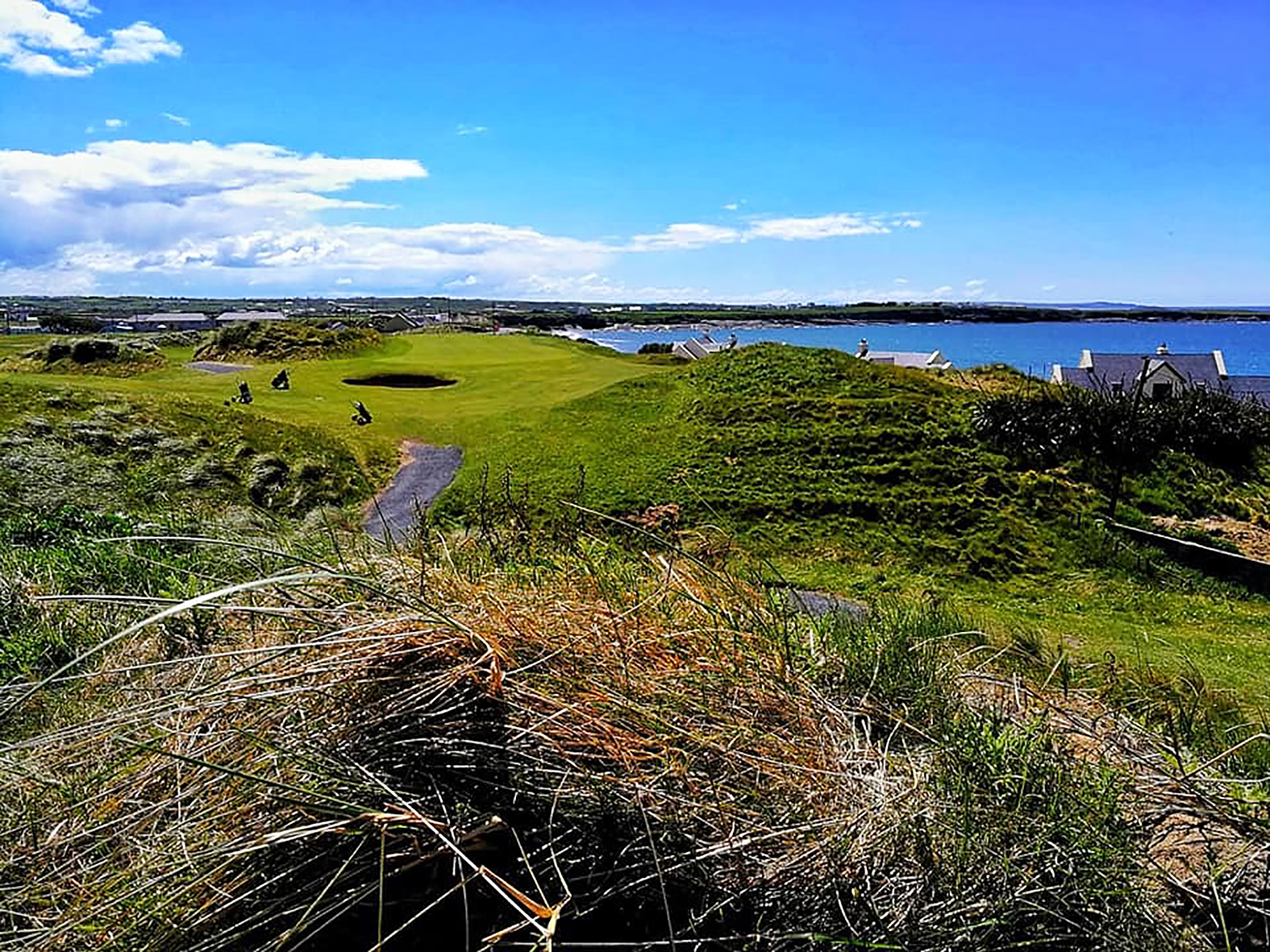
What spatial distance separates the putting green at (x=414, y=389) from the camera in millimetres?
20688

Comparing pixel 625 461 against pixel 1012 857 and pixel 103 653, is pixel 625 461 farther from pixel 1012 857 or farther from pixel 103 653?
pixel 1012 857

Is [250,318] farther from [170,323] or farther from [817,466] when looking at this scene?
[817,466]

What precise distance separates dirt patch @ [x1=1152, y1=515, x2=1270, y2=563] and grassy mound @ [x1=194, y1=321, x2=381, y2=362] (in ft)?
97.3

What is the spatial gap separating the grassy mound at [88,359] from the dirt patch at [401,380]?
6994 mm

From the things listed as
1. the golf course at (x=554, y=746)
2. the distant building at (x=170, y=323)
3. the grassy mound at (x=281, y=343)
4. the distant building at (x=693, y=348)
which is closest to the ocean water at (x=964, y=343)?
the distant building at (x=693, y=348)

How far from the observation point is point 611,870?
1.93 m

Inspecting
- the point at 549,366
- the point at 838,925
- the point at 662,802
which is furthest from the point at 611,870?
the point at 549,366

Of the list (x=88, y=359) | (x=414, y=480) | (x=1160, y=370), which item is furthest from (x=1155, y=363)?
(x=88, y=359)

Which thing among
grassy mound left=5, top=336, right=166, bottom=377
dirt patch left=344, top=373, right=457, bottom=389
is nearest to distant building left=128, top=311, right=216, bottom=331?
grassy mound left=5, top=336, right=166, bottom=377

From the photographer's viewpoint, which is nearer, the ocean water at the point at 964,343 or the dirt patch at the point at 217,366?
the dirt patch at the point at 217,366

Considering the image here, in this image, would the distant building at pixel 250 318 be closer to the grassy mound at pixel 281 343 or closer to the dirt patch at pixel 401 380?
the grassy mound at pixel 281 343

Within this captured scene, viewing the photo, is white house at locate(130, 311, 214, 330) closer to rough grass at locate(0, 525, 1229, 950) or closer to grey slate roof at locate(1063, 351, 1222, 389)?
grey slate roof at locate(1063, 351, 1222, 389)

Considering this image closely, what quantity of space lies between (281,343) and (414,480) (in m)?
24.0

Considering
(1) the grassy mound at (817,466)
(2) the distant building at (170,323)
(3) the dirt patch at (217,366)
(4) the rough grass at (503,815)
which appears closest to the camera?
(4) the rough grass at (503,815)
